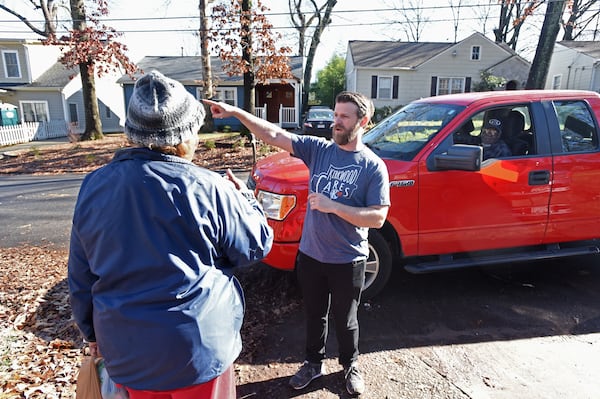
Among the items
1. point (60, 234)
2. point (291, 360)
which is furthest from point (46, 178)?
point (291, 360)

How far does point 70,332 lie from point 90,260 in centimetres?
247

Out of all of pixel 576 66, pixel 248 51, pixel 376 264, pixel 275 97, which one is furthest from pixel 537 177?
pixel 576 66

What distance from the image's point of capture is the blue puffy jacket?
1.45 m

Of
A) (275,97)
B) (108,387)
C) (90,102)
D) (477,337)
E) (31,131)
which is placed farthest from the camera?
(275,97)

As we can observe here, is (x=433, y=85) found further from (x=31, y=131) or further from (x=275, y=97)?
(x=31, y=131)

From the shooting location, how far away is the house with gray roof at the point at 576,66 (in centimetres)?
2794

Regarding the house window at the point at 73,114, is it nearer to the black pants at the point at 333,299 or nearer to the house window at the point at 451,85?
the house window at the point at 451,85

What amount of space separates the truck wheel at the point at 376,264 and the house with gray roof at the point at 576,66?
28586 mm

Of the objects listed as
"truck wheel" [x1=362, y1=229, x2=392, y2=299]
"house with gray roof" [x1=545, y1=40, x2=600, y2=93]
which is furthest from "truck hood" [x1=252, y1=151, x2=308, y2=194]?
"house with gray roof" [x1=545, y1=40, x2=600, y2=93]

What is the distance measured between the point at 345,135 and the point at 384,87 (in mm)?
28989

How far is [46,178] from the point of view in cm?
1189

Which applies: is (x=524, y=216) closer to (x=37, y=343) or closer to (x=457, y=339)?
(x=457, y=339)

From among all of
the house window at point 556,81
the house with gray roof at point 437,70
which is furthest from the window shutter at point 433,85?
the house window at point 556,81

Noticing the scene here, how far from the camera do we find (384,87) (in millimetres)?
30016
